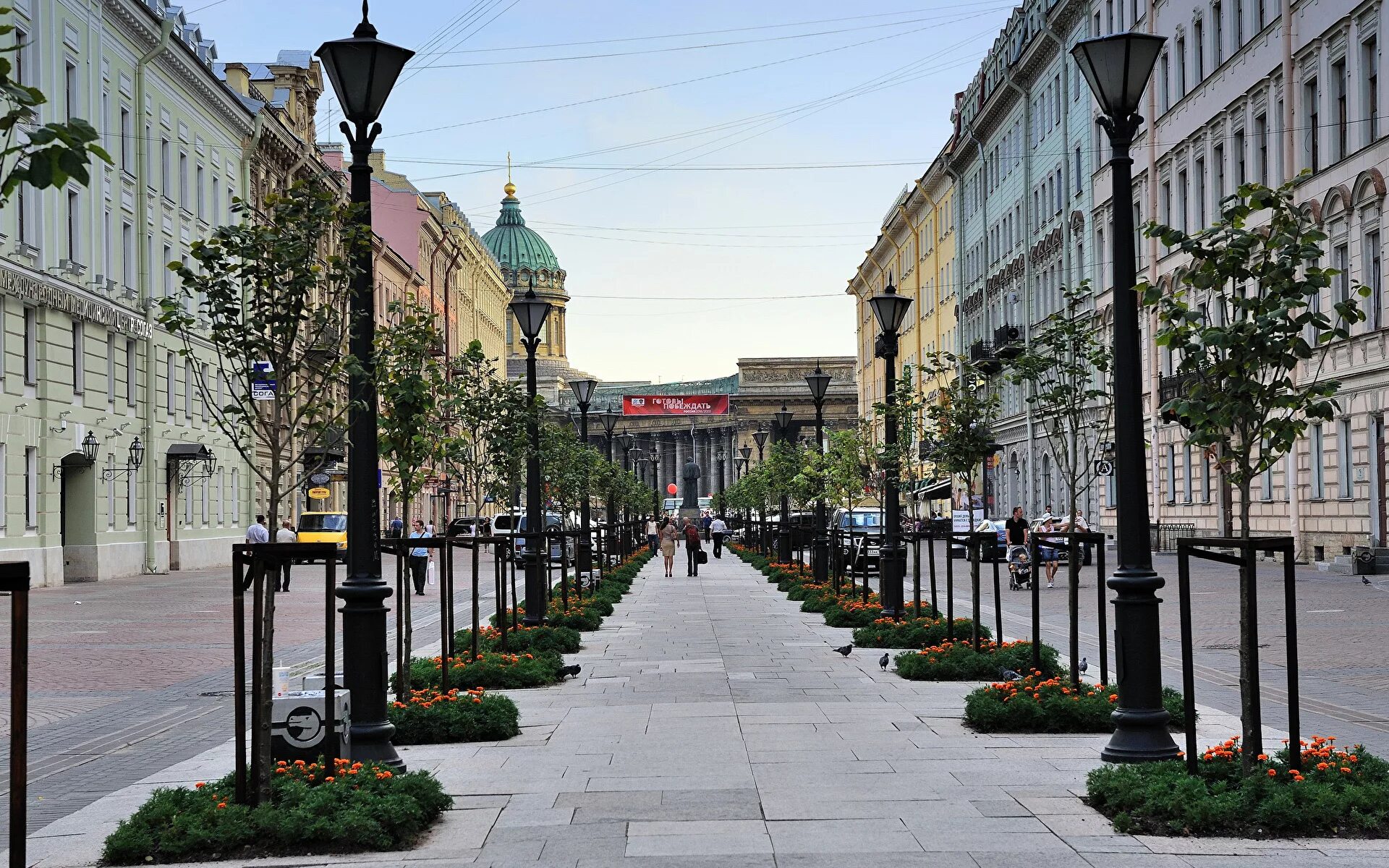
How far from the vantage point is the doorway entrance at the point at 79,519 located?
40719 mm

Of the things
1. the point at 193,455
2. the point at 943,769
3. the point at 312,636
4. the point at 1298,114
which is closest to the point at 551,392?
the point at 193,455

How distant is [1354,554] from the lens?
33.9m

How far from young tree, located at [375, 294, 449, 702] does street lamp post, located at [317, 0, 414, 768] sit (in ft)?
8.96

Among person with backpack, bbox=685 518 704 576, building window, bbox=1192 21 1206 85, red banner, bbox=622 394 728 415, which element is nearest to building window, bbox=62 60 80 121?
person with backpack, bbox=685 518 704 576

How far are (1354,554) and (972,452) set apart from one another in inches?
563

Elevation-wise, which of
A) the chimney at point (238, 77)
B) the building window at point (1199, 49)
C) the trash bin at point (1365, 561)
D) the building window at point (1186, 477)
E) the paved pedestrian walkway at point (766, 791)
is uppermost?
the chimney at point (238, 77)

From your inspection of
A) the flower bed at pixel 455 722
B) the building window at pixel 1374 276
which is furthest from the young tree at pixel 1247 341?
the building window at pixel 1374 276

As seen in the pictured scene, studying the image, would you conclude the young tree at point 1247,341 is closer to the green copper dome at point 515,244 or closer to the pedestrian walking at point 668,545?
the pedestrian walking at point 668,545

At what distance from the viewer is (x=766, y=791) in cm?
976

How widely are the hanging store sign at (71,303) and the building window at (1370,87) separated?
25.9 m

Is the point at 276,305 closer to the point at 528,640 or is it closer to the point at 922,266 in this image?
the point at 528,640

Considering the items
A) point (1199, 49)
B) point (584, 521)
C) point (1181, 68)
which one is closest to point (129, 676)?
point (584, 521)

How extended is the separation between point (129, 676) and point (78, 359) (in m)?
24.4

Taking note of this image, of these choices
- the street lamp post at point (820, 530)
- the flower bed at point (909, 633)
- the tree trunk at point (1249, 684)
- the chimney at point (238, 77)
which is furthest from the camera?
the chimney at point (238, 77)
